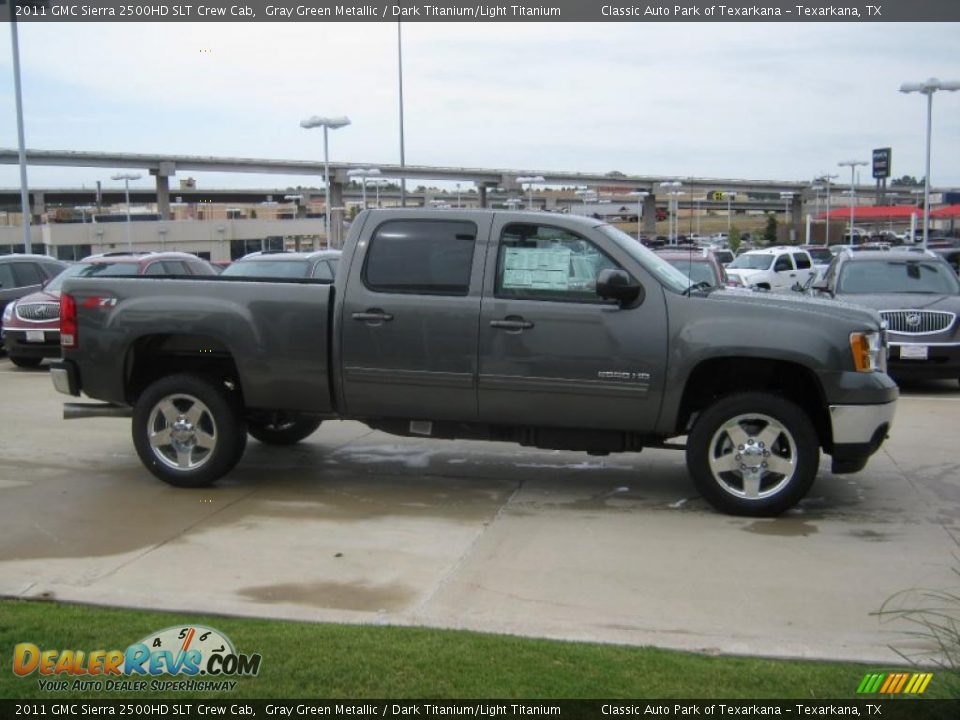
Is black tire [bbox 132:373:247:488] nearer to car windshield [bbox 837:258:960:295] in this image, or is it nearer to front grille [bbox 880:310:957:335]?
front grille [bbox 880:310:957:335]

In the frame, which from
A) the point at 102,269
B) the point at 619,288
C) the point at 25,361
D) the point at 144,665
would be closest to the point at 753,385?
the point at 619,288

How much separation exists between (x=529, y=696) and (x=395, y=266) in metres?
4.07

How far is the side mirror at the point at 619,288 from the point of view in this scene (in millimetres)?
6637

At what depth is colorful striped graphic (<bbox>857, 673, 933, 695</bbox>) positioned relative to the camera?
370 centimetres

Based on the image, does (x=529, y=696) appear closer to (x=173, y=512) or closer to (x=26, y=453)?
(x=173, y=512)

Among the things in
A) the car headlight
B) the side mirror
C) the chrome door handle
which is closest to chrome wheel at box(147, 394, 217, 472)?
the chrome door handle

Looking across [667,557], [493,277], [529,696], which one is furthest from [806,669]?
[493,277]

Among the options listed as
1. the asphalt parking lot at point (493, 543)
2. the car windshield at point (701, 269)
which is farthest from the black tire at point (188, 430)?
the car windshield at point (701, 269)

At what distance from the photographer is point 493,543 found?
6.25 meters

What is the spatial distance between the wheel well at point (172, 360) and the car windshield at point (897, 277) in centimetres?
933

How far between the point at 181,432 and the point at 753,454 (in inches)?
164

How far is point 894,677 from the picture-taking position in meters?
3.89

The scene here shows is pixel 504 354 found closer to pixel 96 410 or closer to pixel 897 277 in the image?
pixel 96 410

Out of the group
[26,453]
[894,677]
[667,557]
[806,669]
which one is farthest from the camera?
[26,453]
